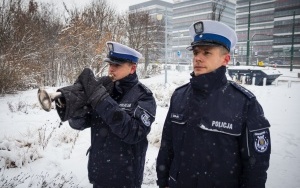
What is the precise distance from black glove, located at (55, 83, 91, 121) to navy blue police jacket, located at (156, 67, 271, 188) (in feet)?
2.95

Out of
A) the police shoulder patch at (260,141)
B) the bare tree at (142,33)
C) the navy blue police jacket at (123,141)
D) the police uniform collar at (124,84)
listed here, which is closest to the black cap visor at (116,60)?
the police uniform collar at (124,84)

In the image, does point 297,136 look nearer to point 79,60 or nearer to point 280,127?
point 280,127

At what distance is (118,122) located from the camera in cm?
212

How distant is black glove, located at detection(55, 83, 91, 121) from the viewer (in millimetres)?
1947

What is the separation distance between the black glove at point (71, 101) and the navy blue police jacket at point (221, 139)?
90cm

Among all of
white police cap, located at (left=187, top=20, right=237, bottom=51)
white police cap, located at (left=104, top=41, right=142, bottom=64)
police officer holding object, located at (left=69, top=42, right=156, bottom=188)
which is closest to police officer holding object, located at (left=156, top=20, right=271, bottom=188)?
white police cap, located at (left=187, top=20, right=237, bottom=51)

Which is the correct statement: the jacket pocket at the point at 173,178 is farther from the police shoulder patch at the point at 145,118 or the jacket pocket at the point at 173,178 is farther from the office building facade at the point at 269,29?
the office building facade at the point at 269,29

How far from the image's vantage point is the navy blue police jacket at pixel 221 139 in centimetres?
180

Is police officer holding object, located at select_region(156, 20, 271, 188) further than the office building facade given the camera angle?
No

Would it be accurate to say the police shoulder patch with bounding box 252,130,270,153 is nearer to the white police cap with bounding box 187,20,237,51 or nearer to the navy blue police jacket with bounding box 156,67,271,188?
the navy blue police jacket with bounding box 156,67,271,188

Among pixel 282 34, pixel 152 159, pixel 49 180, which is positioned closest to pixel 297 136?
pixel 152 159

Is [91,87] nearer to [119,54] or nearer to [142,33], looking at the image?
[119,54]

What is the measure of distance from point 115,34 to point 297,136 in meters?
16.5

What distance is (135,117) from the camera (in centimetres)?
230
